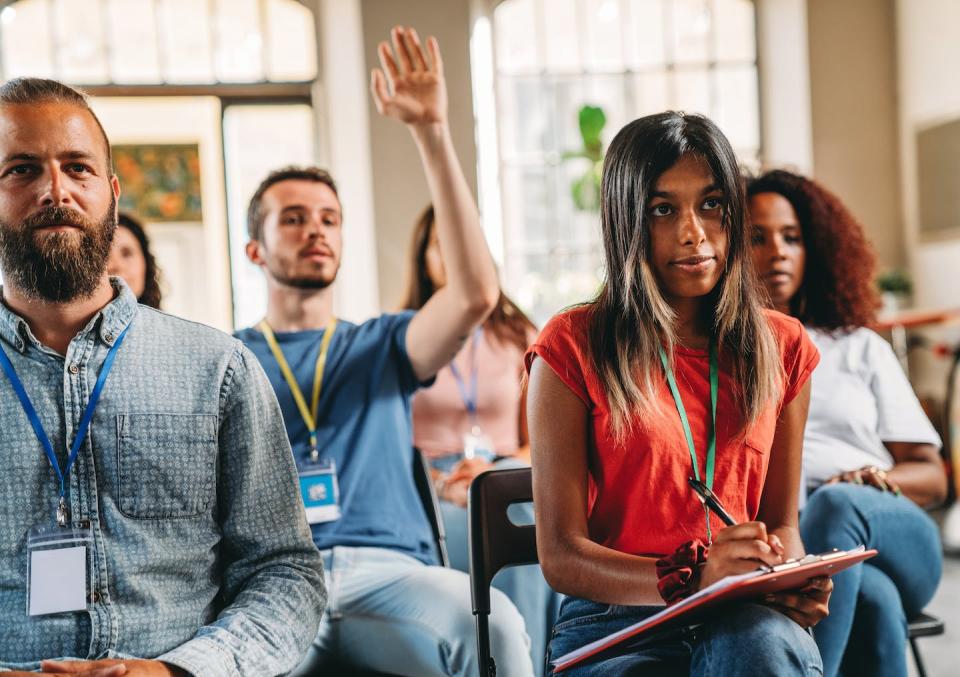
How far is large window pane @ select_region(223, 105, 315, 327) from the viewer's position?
5.91 meters

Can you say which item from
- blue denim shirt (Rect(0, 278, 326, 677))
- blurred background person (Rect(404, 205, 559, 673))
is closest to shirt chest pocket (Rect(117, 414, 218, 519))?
blue denim shirt (Rect(0, 278, 326, 677))

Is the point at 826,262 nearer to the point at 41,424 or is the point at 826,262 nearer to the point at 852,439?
the point at 852,439

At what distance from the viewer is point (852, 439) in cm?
217

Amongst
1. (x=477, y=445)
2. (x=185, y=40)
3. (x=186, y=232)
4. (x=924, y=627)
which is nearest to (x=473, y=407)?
(x=477, y=445)

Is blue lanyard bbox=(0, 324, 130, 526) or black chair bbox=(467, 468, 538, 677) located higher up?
blue lanyard bbox=(0, 324, 130, 526)

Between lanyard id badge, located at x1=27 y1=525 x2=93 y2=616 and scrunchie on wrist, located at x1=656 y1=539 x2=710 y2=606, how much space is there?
81cm

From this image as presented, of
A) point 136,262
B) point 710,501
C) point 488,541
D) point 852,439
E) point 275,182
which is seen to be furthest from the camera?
point 136,262

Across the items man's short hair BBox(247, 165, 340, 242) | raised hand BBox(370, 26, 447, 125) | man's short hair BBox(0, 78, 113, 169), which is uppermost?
raised hand BBox(370, 26, 447, 125)

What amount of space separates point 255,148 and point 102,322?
481 centimetres

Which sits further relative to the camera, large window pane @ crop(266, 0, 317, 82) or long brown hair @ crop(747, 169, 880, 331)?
large window pane @ crop(266, 0, 317, 82)

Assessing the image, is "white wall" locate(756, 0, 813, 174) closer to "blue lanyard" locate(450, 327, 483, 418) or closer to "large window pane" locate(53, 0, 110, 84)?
"blue lanyard" locate(450, 327, 483, 418)

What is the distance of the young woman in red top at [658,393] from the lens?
4.60 feet

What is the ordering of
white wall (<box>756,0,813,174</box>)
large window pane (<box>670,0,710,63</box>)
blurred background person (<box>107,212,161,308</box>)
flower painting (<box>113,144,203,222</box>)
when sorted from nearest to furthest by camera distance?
blurred background person (<box>107,212,161,308</box>), white wall (<box>756,0,813,174</box>), large window pane (<box>670,0,710,63</box>), flower painting (<box>113,144,203,222</box>)

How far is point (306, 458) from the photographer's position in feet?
7.04
